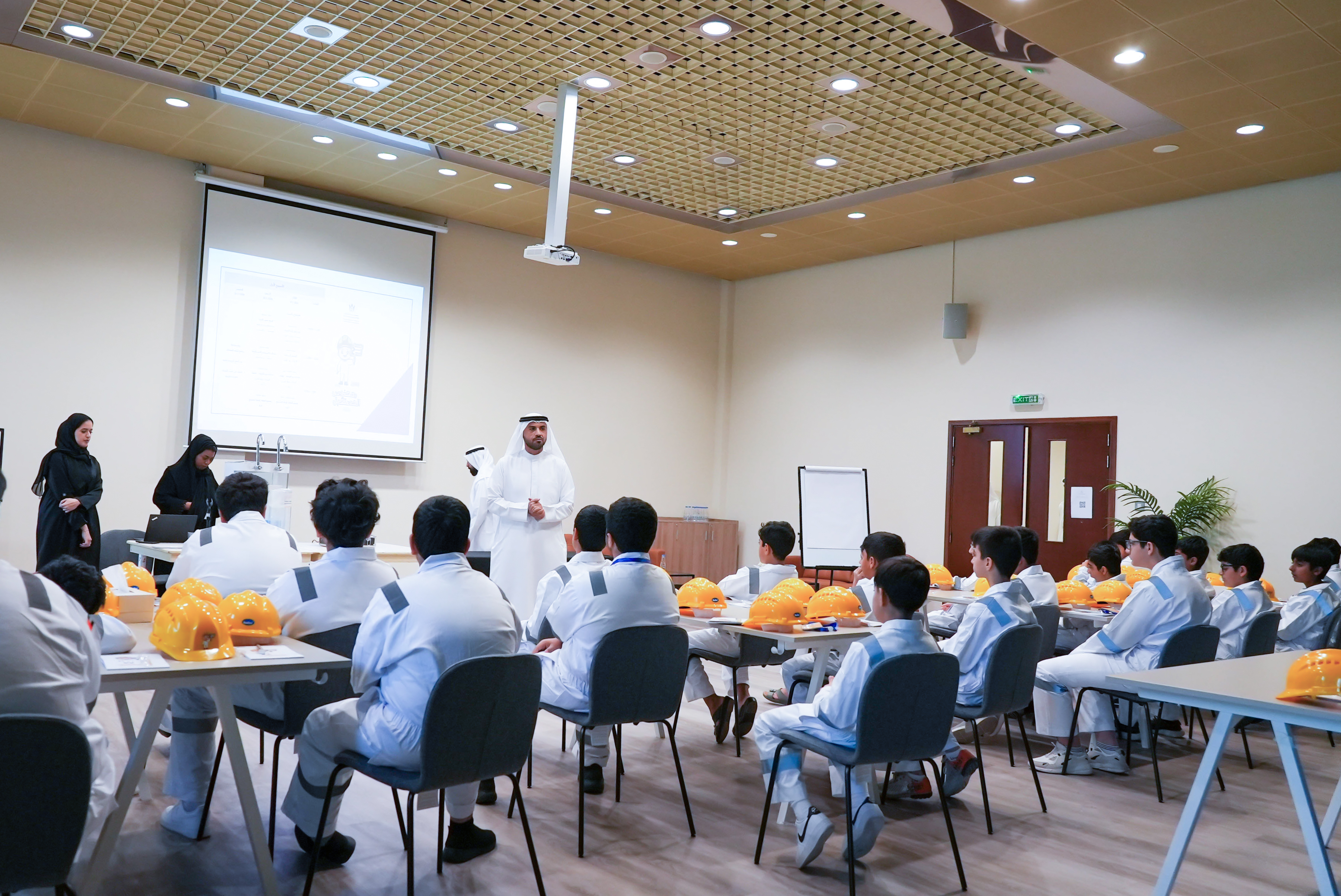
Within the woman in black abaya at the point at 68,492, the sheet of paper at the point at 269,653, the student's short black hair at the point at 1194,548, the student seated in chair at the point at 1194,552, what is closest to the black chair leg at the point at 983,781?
the sheet of paper at the point at 269,653

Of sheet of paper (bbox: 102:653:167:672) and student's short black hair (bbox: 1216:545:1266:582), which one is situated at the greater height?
student's short black hair (bbox: 1216:545:1266:582)

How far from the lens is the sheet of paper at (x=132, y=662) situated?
239 cm

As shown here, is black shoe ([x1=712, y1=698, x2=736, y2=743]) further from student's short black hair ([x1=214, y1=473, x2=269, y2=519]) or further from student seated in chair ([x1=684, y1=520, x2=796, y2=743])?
student's short black hair ([x1=214, y1=473, x2=269, y2=519])

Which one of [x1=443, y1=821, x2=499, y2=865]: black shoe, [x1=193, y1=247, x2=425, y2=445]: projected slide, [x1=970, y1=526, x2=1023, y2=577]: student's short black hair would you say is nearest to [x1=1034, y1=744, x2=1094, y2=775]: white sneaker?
[x1=970, y1=526, x2=1023, y2=577]: student's short black hair

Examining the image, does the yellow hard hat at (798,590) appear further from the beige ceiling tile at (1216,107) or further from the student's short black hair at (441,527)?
the beige ceiling tile at (1216,107)

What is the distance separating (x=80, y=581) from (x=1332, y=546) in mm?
6374

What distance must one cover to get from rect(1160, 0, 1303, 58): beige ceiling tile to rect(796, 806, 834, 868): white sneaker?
4224mm

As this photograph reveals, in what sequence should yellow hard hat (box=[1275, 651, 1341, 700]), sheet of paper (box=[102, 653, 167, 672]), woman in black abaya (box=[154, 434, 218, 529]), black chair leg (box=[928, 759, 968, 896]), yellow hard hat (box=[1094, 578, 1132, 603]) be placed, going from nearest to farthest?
sheet of paper (box=[102, 653, 167, 672])
yellow hard hat (box=[1275, 651, 1341, 700])
black chair leg (box=[928, 759, 968, 896])
yellow hard hat (box=[1094, 578, 1132, 603])
woman in black abaya (box=[154, 434, 218, 529])

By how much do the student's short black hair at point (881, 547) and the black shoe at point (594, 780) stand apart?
1.47 meters

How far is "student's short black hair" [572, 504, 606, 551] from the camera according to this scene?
14.6 feet

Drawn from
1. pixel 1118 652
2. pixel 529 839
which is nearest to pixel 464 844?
pixel 529 839

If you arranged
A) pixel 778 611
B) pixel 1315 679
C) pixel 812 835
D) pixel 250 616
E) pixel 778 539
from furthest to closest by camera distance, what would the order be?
pixel 778 539, pixel 778 611, pixel 812 835, pixel 250 616, pixel 1315 679

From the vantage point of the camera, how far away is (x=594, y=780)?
405cm

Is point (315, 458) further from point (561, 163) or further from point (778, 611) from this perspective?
point (778, 611)
